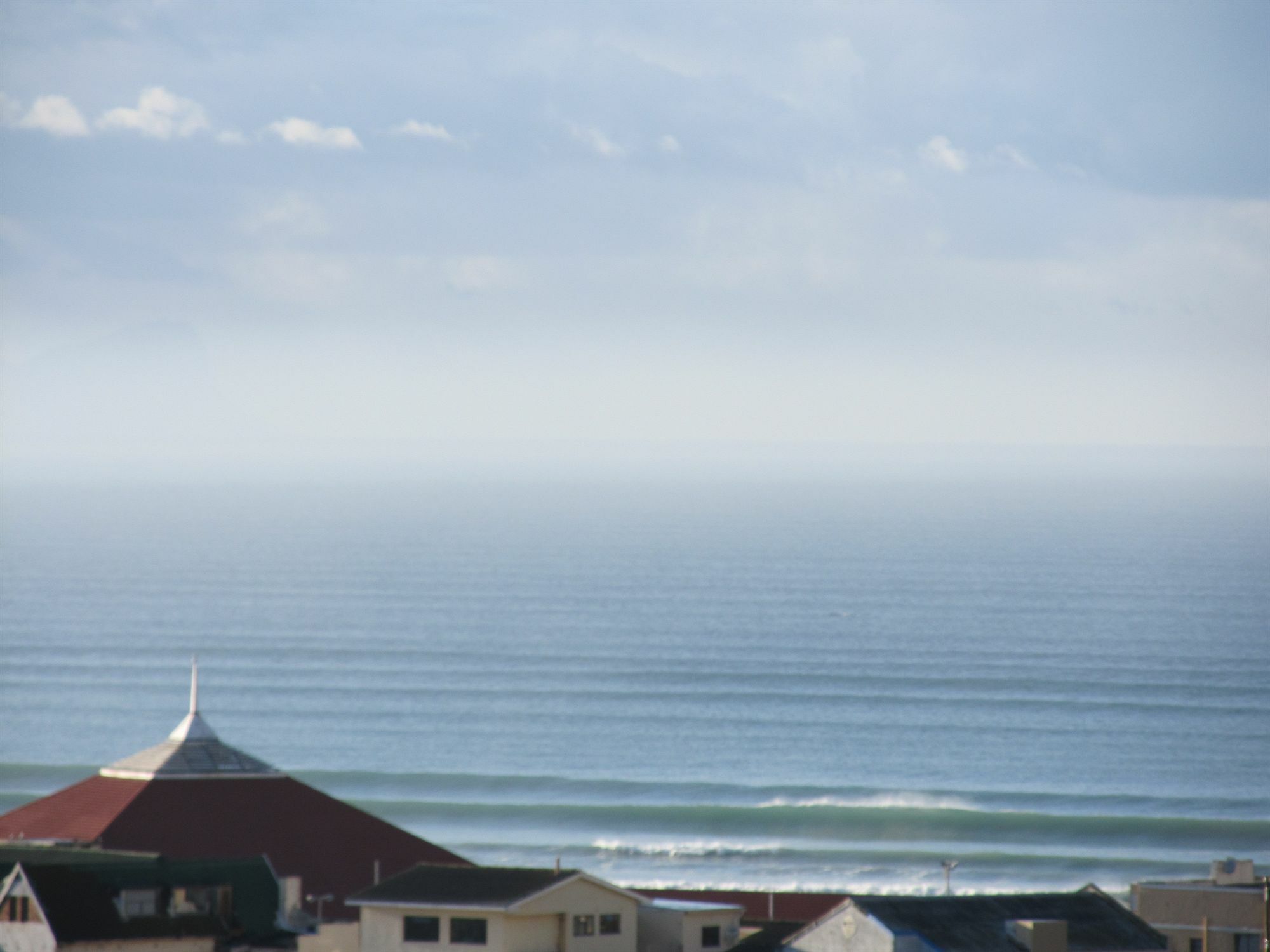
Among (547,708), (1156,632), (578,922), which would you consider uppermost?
(1156,632)

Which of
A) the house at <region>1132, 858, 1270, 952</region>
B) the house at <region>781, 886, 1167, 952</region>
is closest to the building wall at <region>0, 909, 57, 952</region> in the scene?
the house at <region>781, 886, 1167, 952</region>

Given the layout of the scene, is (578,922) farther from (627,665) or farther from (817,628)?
(817,628)

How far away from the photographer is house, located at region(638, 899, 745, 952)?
30359 mm

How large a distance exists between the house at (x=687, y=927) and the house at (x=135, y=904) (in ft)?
16.2

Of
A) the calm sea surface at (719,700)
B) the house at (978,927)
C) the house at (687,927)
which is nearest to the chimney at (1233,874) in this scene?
the house at (978,927)

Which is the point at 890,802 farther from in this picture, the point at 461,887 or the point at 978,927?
the point at 461,887

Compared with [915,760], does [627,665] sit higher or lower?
higher

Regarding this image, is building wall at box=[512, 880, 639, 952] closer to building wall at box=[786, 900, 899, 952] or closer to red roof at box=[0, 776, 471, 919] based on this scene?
building wall at box=[786, 900, 899, 952]

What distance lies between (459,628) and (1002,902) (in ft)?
316

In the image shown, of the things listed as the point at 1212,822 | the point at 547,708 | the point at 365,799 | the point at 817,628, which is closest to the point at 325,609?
the point at 817,628

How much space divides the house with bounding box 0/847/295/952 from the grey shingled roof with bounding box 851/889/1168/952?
333 inches

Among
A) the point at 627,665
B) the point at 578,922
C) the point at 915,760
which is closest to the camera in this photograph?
the point at 578,922

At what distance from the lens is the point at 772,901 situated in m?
36.5

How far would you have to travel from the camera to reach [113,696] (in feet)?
326
